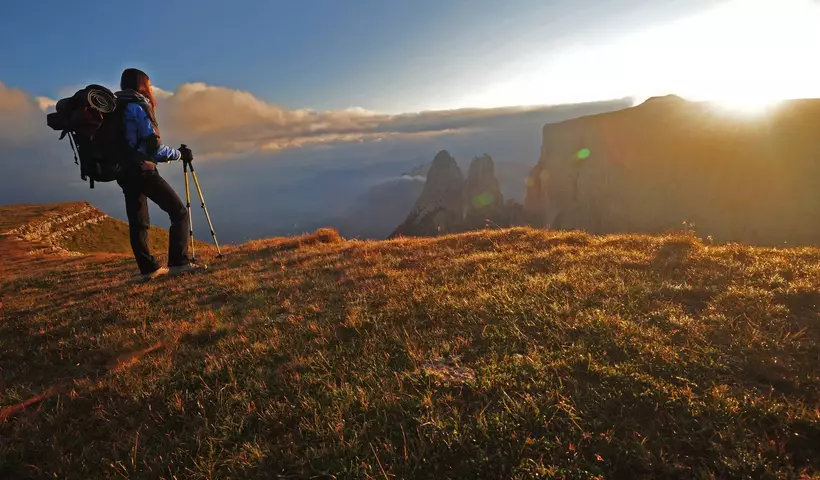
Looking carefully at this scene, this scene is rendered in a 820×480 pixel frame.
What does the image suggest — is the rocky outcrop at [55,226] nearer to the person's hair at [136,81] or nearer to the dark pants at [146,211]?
the dark pants at [146,211]

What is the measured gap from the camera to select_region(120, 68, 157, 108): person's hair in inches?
358

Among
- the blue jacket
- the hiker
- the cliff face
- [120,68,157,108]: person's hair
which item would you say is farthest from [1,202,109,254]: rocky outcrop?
the cliff face

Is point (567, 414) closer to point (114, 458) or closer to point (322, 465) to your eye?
point (322, 465)

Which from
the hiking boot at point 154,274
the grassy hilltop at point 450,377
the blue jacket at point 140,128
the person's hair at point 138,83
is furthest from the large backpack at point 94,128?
the grassy hilltop at point 450,377

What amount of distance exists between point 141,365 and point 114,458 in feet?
6.58

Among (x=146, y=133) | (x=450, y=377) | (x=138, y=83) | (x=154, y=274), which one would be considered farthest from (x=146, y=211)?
(x=450, y=377)

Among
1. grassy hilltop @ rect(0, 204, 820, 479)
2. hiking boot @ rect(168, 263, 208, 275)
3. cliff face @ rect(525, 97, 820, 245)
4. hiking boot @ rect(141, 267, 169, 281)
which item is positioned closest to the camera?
grassy hilltop @ rect(0, 204, 820, 479)

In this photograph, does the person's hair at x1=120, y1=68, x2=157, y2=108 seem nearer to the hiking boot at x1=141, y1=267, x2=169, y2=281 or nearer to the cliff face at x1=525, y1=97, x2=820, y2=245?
the hiking boot at x1=141, y1=267, x2=169, y2=281

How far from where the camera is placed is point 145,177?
355 inches

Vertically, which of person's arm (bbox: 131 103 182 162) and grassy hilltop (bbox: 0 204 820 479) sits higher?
person's arm (bbox: 131 103 182 162)

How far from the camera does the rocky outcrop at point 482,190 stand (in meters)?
165

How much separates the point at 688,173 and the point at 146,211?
366ft

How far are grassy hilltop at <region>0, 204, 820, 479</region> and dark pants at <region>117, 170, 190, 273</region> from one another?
93.8 inches

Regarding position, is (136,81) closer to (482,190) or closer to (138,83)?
(138,83)
